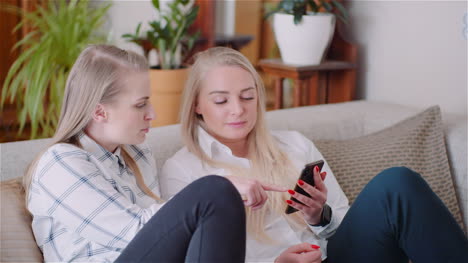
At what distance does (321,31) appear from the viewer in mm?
2234

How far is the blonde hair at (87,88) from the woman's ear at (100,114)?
0.05 ft

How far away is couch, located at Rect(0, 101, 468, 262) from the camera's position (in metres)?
1.26

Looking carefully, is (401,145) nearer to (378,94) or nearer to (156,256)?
(378,94)

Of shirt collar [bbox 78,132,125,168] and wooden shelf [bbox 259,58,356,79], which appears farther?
wooden shelf [bbox 259,58,356,79]

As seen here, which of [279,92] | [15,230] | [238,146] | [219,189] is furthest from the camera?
[279,92]

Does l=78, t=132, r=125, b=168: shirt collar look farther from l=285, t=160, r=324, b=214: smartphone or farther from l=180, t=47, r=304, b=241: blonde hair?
l=285, t=160, r=324, b=214: smartphone

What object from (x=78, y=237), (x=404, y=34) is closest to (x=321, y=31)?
(x=404, y=34)

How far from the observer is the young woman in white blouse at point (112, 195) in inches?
44.3

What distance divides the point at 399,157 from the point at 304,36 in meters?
0.69

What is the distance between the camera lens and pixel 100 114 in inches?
51.4

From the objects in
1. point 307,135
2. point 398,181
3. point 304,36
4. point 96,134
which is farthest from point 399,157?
point 96,134

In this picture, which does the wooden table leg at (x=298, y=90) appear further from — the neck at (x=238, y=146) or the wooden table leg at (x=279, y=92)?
the neck at (x=238, y=146)

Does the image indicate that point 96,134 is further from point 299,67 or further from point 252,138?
point 299,67

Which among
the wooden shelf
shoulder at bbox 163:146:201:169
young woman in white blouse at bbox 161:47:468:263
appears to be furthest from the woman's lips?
the wooden shelf
